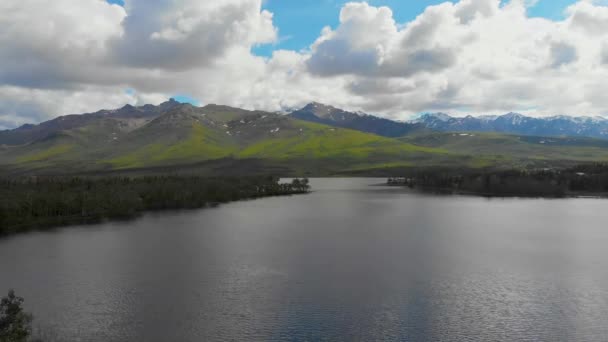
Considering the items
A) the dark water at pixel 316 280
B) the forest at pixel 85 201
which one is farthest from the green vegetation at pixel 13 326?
the forest at pixel 85 201

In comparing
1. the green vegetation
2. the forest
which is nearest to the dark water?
the green vegetation

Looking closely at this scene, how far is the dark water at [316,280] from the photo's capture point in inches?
1932

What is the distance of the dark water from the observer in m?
49.1

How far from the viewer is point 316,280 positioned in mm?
67125

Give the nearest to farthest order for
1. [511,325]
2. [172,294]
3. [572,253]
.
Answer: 1. [511,325]
2. [172,294]
3. [572,253]

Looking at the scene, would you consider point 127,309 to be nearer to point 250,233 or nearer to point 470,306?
point 470,306

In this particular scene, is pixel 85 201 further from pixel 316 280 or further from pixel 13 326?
pixel 13 326

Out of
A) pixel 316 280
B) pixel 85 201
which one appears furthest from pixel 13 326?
pixel 85 201

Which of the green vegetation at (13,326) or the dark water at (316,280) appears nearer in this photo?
the green vegetation at (13,326)

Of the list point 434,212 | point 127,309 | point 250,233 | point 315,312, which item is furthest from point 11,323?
point 434,212

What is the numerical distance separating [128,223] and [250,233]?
39.7 metres

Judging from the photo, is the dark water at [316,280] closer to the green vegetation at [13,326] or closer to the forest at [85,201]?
the green vegetation at [13,326]

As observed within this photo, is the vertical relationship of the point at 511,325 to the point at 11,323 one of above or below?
below

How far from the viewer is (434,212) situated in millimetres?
151750
